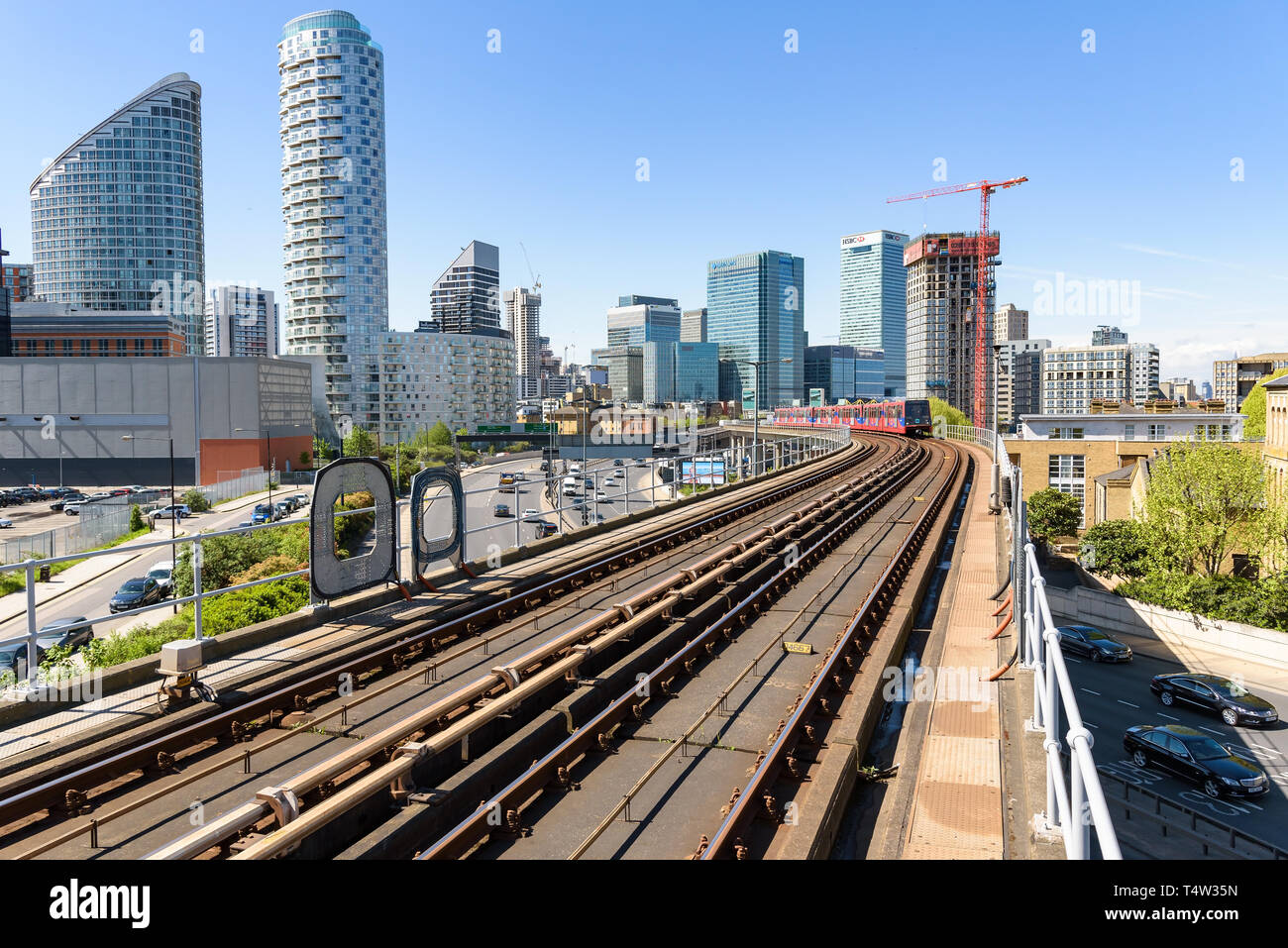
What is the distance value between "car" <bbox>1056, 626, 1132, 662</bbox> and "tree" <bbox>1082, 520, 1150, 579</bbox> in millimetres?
12100

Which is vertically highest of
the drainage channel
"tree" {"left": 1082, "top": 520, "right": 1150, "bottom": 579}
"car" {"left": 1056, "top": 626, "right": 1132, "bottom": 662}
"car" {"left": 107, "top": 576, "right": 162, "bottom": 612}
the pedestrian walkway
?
the pedestrian walkway

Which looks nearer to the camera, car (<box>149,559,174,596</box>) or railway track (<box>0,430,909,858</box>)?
railway track (<box>0,430,909,858</box>)

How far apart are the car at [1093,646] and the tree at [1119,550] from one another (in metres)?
12.1

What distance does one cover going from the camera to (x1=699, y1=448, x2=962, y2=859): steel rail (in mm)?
5766

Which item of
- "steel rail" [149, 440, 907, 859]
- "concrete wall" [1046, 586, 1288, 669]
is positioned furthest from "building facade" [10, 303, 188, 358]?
"steel rail" [149, 440, 907, 859]

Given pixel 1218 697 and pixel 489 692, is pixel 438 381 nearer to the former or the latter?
pixel 1218 697

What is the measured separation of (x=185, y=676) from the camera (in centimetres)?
759

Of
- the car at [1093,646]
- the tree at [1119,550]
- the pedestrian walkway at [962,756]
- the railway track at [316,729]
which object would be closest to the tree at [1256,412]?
the tree at [1119,550]

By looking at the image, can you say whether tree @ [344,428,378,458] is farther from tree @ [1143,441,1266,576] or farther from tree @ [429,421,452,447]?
tree @ [1143,441,1266,576]

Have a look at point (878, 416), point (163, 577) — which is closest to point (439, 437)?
point (878, 416)

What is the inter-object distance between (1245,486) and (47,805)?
2023 inches

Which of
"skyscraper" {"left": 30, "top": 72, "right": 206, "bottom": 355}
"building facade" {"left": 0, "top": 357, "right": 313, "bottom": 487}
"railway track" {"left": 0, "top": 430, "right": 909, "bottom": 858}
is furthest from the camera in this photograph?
"skyscraper" {"left": 30, "top": 72, "right": 206, "bottom": 355}
